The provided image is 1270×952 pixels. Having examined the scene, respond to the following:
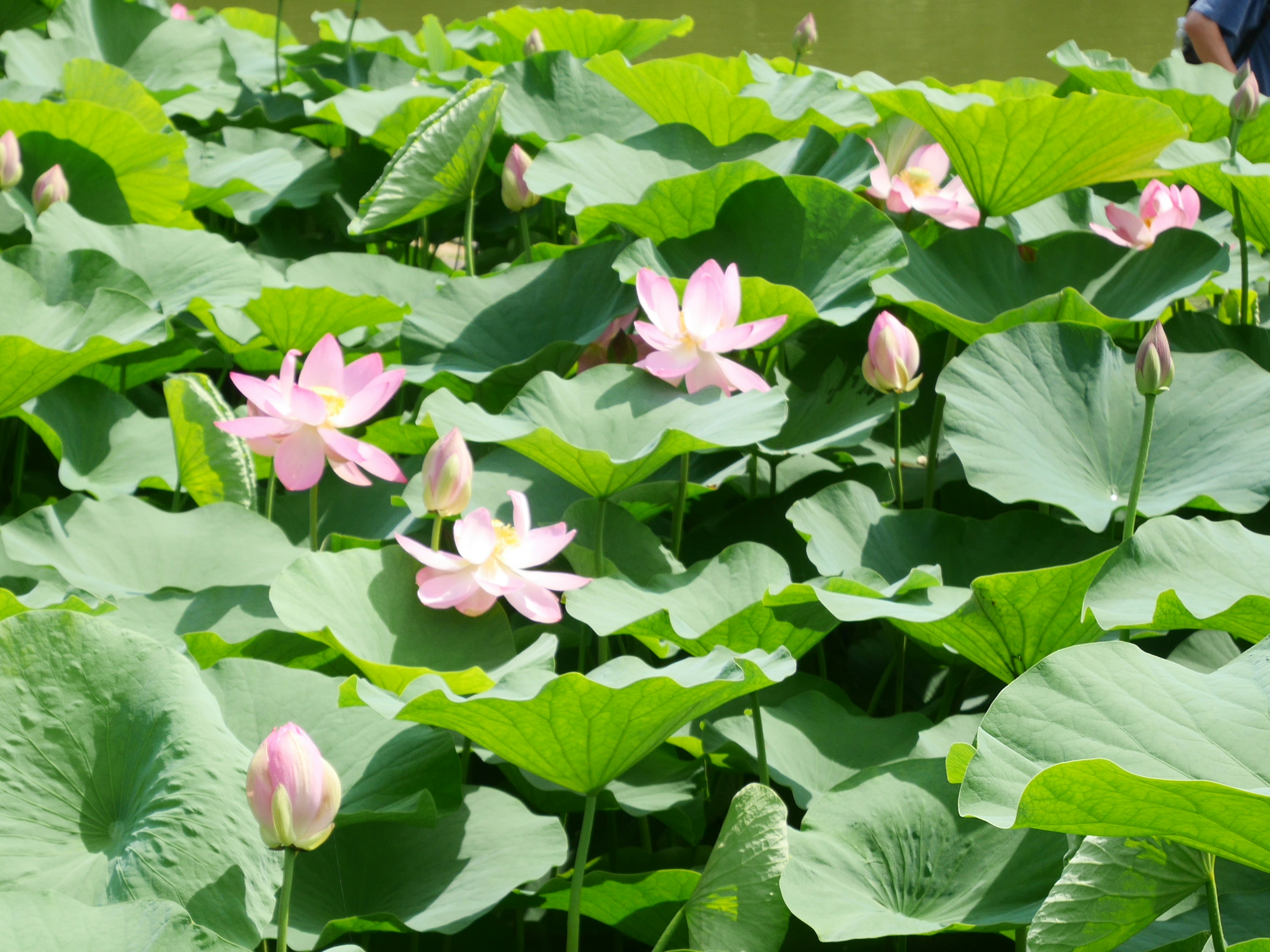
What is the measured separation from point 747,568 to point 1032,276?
0.59m

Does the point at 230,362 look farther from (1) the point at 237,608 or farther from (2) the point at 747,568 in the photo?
(2) the point at 747,568

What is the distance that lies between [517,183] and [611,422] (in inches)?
19.6

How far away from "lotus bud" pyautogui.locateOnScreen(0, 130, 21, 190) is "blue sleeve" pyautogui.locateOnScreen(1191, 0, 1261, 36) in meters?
2.36

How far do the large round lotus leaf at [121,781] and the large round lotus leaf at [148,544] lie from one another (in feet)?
0.77

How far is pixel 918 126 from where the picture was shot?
4.50 ft

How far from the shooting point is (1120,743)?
23.0 inches

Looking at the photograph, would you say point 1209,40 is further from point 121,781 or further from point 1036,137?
point 121,781

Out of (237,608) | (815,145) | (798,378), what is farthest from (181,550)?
(815,145)

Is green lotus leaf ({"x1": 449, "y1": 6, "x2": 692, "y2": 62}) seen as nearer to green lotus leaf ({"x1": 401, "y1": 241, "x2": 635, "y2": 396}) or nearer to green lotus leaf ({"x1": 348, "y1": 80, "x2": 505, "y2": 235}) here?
green lotus leaf ({"x1": 348, "y1": 80, "x2": 505, "y2": 235})

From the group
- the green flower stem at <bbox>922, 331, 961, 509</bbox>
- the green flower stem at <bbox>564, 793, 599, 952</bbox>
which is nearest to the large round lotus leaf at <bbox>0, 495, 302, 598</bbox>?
the green flower stem at <bbox>564, 793, 599, 952</bbox>

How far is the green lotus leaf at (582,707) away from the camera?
0.66m

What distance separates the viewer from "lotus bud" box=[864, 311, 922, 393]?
104 cm

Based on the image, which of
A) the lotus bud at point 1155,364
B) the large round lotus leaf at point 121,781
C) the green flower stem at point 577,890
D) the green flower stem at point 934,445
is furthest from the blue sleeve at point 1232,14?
the large round lotus leaf at point 121,781

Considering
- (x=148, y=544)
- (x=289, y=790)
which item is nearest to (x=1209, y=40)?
(x=148, y=544)
